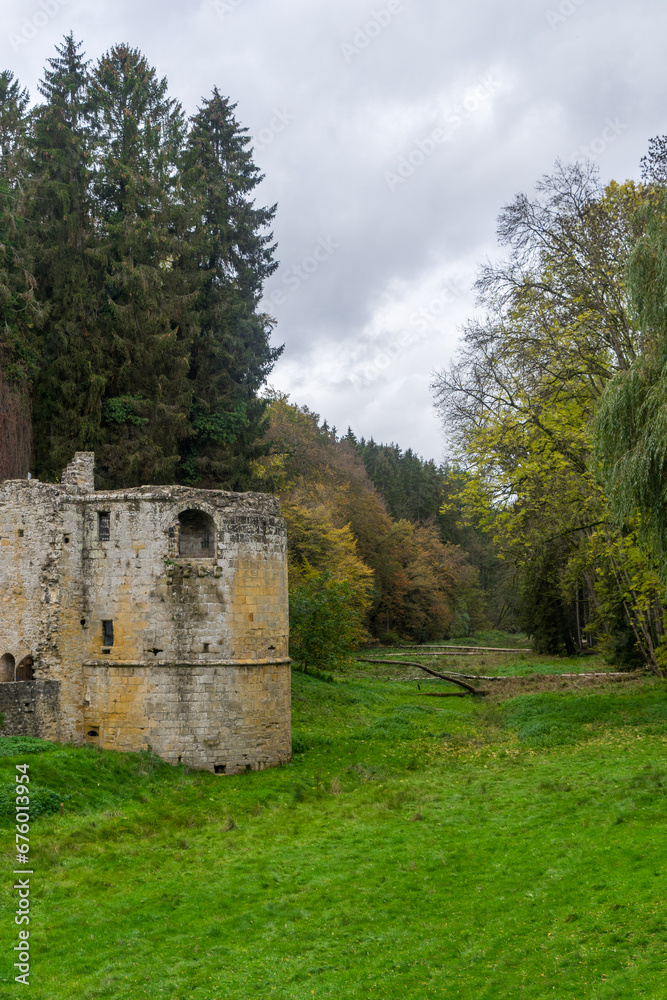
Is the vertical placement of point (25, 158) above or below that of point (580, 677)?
above

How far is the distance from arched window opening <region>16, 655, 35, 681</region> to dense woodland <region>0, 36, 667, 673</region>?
29.9 ft

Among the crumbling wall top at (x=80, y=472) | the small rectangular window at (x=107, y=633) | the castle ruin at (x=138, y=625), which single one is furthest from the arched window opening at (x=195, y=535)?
the small rectangular window at (x=107, y=633)

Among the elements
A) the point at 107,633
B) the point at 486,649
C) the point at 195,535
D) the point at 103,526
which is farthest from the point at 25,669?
the point at 486,649

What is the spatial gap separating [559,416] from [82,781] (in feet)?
44.7

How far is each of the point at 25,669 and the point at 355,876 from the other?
911 centimetres

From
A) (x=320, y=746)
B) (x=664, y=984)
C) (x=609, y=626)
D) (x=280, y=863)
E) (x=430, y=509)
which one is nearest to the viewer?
(x=664, y=984)

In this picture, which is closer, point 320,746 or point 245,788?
point 245,788

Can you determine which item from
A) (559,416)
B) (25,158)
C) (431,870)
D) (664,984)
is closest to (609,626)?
(559,416)

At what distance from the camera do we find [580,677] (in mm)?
27703

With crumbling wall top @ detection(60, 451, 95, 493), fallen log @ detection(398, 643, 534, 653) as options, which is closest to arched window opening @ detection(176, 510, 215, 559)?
crumbling wall top @ detection(60, 451, 95, 493)

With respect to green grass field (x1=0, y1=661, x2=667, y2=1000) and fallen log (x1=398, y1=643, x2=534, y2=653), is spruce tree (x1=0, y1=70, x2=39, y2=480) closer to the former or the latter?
green grass field (x1=0, y1=661, x2=667, y2=1000)

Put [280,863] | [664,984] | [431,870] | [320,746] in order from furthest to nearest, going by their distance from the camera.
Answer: [320,746] → [280,863] → [431,870] → [664,984]

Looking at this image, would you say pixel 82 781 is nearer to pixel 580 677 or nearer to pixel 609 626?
pixel 580 677

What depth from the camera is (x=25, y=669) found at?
1597 centimetres
